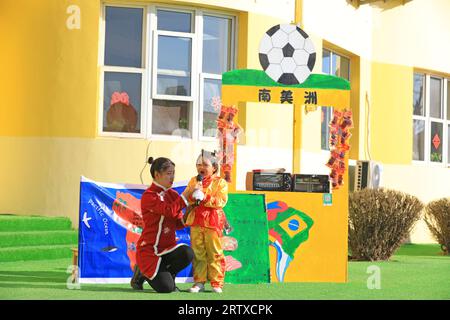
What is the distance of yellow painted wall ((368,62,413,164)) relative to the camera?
17.8 metres

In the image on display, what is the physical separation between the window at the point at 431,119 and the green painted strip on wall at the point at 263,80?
9023mm

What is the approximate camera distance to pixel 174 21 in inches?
524

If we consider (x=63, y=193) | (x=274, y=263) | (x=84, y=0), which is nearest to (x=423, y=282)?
(x=274, y=263)

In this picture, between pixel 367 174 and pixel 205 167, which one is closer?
pixel 205 167

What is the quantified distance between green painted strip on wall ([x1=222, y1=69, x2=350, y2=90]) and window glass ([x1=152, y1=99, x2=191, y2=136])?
3686 mm

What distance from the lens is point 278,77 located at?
9773 mm

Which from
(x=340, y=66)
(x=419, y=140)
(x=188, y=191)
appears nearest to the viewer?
(x=188, y=191)

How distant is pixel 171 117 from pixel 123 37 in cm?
141

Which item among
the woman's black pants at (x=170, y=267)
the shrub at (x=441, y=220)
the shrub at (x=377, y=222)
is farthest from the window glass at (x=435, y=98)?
the woman's black pants at (x=170, y=267)

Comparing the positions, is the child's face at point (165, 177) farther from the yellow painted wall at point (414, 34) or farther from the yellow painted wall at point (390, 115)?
the yellow painted wall at point (414, 34)

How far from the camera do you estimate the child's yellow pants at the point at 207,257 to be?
8.48 meters

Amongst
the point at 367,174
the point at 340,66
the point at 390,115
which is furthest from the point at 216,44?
the point at 390,115

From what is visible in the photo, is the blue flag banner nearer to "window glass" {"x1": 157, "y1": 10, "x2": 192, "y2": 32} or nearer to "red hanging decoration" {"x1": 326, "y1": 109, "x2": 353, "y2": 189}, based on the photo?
"red hanging decoration" {"x1": 326, "y1": 109, "x2": 353, "y2": 189}

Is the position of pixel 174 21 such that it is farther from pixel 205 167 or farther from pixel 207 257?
pixel 207 257
